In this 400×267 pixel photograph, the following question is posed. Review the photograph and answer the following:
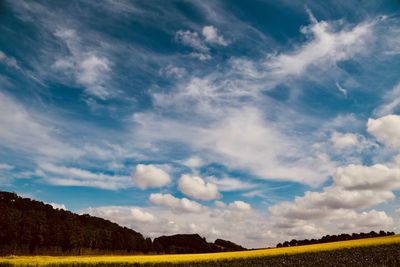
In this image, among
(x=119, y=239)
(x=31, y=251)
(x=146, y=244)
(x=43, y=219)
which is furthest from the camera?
(x=146, y=244)

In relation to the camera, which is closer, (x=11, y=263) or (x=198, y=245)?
(x=11, y=263)

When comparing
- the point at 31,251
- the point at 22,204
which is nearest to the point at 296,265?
the point at 31,251

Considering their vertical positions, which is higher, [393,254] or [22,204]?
[22,204]

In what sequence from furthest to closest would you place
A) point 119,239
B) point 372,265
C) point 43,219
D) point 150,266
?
point 119,239 < point 43,219 < point 150,266 < point 372,265

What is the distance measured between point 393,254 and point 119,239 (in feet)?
447

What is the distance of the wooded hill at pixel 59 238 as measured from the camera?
11050 cm

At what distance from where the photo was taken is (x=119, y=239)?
157 m

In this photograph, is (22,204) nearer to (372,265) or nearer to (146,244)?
(146,244)

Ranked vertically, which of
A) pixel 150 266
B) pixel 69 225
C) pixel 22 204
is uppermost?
pixel 22 204

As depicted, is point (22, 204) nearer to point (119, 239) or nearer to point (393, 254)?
point (119, 239)

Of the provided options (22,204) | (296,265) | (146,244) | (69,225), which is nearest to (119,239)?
(146,244)

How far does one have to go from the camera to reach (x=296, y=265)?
38.0 m

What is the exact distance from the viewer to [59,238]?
4766 inches

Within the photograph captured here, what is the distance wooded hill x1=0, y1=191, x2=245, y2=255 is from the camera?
110m
